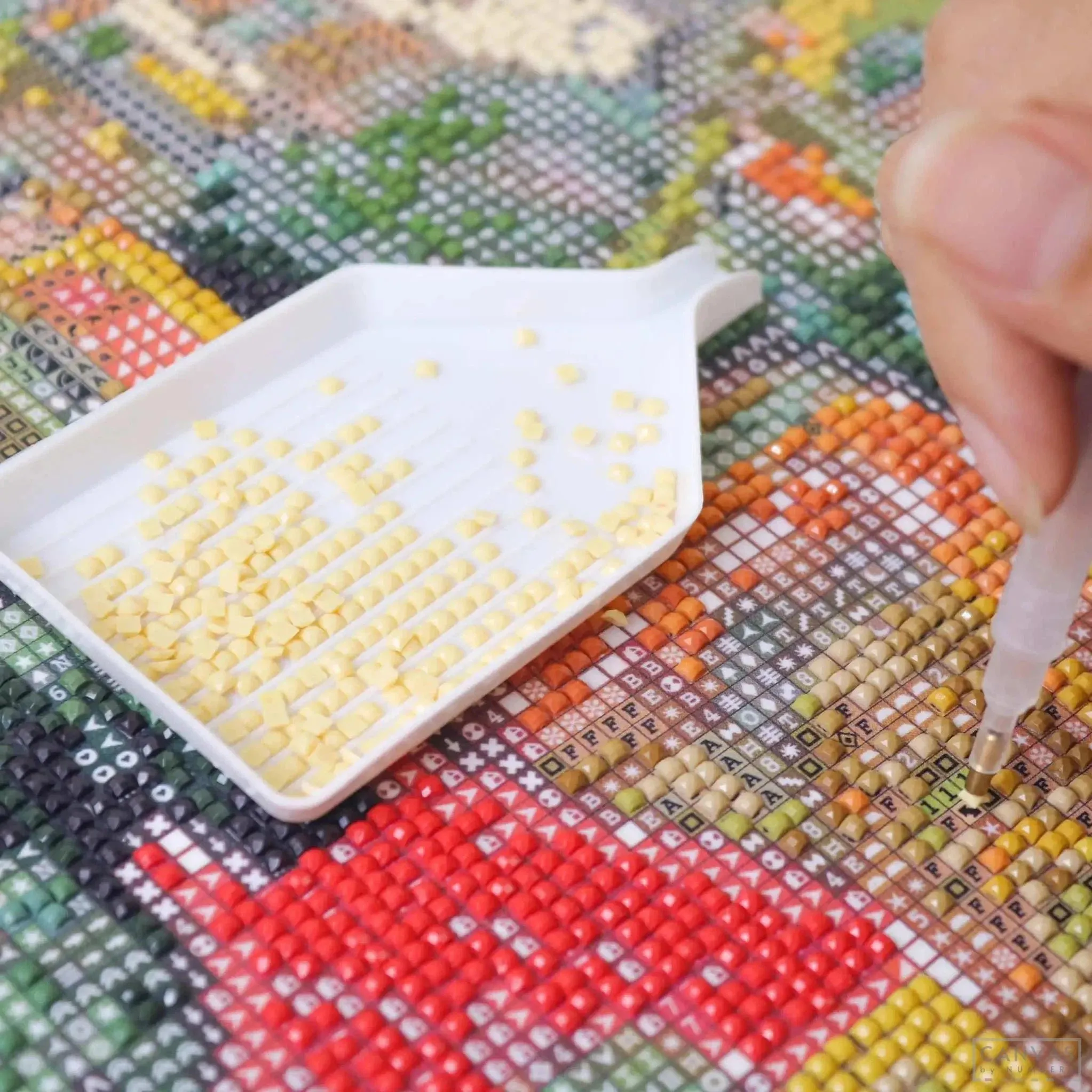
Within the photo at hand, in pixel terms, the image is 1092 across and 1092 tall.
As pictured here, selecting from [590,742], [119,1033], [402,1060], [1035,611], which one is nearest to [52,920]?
[119,1033]

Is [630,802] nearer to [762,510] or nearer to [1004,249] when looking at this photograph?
[762,510]

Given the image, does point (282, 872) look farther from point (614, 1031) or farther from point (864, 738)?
point (864, 738)

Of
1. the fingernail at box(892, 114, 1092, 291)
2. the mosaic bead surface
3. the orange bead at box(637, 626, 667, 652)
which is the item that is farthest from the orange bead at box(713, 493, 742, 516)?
the fingernail at box(892, 114, 1092, 291)

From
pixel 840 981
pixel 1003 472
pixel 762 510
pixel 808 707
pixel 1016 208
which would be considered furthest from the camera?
pixel 762 510

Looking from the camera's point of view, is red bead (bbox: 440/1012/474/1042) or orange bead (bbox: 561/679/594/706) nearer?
red bead (bbox: 440/1012/474/1042)

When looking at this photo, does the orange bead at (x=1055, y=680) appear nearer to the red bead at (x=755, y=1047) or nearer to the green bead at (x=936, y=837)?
the green bead at (x=936, y=837)

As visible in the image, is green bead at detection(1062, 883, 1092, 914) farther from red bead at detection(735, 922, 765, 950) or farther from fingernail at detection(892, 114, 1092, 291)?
fingernail at detection(892, 114, 1092, 291)
